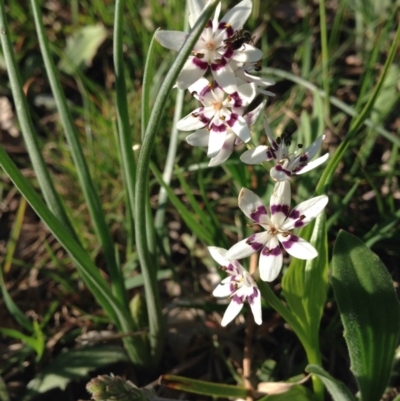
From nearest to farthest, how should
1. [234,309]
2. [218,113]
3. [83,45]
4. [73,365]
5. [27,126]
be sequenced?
1. [218,113]
2. [234,309]
3. [27,126]
4. [73,365]
5. [83,45]

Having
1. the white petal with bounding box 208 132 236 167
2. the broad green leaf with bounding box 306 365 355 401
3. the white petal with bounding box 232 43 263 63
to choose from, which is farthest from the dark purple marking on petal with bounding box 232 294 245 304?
the white petal with bounding box 232 43 263 63

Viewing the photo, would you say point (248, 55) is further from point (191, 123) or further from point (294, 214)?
point (294, 214)

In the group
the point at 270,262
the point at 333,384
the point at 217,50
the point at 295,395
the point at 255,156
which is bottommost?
the point at 295,395

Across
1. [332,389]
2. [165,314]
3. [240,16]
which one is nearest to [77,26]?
[165,314]

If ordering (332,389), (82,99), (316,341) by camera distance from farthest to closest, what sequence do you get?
(82,99) < (316,341) < (332,389)

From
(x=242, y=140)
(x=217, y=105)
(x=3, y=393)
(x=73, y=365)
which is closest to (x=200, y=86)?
(x=217, y=105)

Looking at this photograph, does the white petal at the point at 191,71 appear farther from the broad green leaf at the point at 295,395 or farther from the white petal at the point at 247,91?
the broad green leaf at the point at 295,395

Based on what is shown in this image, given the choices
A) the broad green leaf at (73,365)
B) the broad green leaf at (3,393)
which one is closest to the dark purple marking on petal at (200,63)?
the broad green leaf at (73,365)

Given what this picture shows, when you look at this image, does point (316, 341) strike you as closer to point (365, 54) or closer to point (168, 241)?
point (168, 241)
